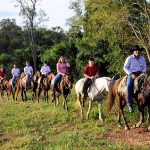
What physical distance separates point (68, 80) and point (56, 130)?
430 cm

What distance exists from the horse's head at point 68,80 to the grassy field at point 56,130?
36.8 inches

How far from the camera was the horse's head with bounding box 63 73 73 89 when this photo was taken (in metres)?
17.2

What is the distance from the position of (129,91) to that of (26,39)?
5678cm

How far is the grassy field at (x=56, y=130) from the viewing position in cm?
1066

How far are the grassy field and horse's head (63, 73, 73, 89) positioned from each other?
0.94 m

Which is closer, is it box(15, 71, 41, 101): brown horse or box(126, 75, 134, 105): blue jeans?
box(126, 75, 134, 105): blue jeans

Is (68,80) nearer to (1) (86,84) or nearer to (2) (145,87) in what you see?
(1) (86,84)

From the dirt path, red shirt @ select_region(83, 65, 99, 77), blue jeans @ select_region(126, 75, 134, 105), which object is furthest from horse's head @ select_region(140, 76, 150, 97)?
red shirt @ select_region(83, 65, 99, 77)

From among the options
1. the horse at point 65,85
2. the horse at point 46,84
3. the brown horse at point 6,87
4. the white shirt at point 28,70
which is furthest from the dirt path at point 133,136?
the brown horse at point 6,87

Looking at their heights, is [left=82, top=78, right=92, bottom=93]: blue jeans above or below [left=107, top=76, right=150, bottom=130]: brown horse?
above

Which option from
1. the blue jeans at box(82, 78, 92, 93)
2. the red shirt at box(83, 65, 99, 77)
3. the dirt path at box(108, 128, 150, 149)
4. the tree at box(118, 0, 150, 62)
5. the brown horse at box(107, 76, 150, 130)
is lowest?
the dirt path at box(108, 128, 150, 149)

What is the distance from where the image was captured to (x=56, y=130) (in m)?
13.3

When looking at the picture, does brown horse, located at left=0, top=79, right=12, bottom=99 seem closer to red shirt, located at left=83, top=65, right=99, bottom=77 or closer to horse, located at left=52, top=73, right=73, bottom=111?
horse, located at left=52, top=73, right=73, bottom=111

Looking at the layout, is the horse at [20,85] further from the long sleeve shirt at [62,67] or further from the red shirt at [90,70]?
the red shirt at [90,70]
